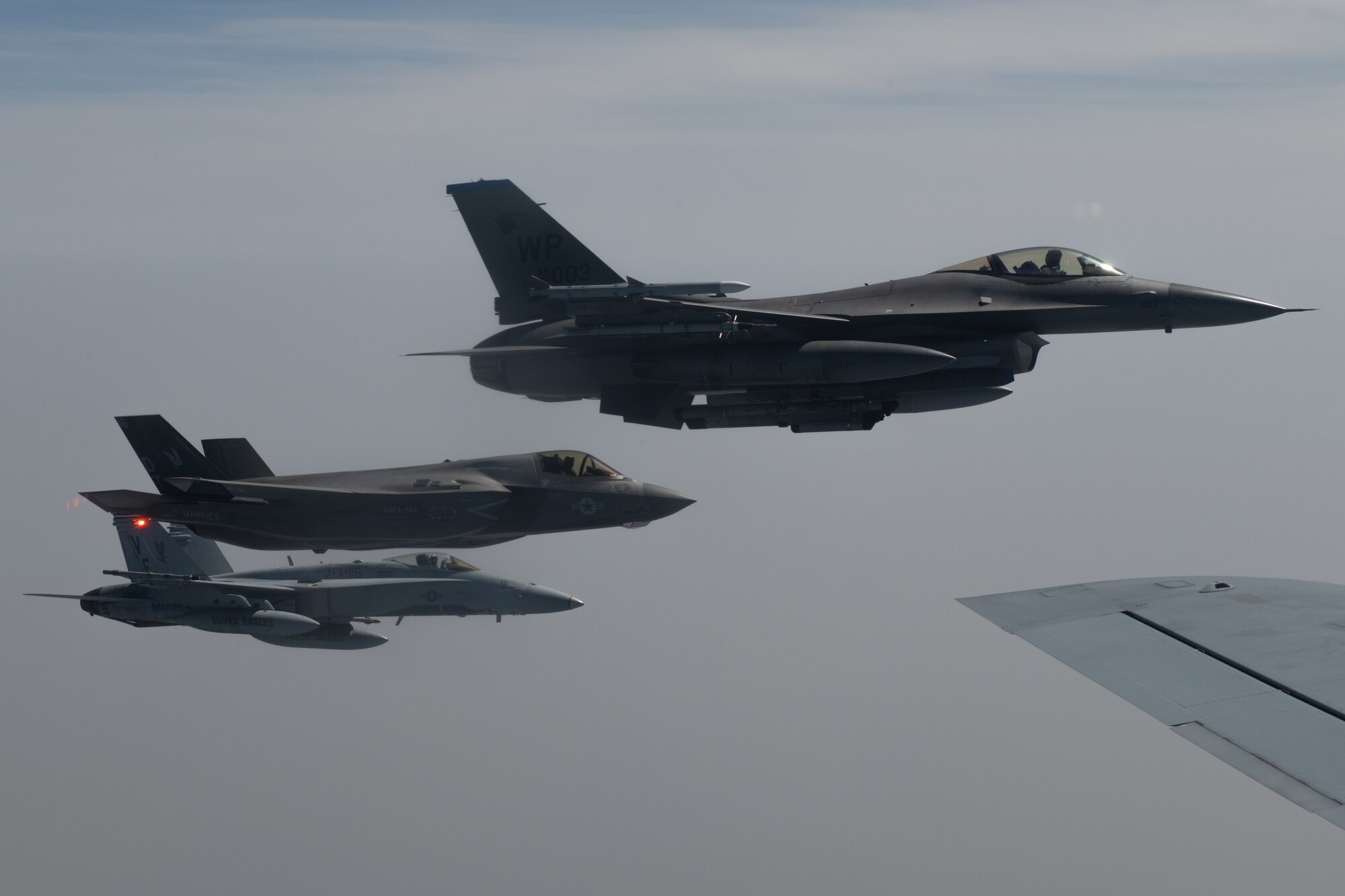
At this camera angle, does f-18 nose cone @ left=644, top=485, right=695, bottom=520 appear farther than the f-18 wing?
No

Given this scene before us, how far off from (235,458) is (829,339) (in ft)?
59.9

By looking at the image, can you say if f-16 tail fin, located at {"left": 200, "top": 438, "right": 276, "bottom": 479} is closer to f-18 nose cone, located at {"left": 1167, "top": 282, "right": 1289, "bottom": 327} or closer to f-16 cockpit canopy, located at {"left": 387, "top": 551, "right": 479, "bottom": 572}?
f-16 cockpit canopy, located at {"left": 387, "top": 551, "right": 479, "bottom": 572}

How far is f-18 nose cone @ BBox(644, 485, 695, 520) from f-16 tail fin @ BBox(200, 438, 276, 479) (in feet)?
37.7

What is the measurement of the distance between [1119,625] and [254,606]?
30.4 metres

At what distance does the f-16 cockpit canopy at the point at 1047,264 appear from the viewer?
103ft

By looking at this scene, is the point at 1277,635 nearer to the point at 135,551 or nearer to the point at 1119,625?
the point at 1119,625

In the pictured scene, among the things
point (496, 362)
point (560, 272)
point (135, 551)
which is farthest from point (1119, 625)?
point (135, 551)

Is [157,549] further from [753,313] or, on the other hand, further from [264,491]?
[753,313]

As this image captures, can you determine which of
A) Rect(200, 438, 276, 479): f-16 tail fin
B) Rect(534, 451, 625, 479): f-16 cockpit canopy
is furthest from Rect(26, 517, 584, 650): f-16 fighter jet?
Rect(534, 451, 625, 479): f-16 cockpit canopy

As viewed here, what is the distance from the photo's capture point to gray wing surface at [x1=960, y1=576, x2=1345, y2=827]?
12648 millimetres

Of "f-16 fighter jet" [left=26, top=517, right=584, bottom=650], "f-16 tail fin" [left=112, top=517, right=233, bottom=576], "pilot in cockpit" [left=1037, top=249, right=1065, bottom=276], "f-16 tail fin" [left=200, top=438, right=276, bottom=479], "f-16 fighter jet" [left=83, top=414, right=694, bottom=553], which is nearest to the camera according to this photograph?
"pilot in cockpit" [left=1037, top=249, right=1065, bottom=276]

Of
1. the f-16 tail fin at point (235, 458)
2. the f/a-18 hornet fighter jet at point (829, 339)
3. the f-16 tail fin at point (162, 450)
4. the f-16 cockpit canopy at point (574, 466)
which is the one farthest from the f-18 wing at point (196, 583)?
the f/a-18 hornet fighter jet at point (829, 339)

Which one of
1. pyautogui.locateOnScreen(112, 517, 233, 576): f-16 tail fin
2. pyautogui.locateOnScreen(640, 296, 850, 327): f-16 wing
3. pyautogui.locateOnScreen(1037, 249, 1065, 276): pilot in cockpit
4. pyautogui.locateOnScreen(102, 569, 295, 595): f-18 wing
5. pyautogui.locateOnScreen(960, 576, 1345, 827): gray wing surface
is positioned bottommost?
pyautogui.locateOnScreen(112, 517, 233, 576): f-16 tail fin

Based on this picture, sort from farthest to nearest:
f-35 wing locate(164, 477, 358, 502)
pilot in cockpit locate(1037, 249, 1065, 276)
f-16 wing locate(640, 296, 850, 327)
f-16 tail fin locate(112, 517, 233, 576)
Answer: f-16 tail fin locate(112, 517, 233, 576) → f-35 wing locate(164, 477, 358, 502) → f-16 wing locate(640, 296, 850, 327) → pilot in cockpit locate(1037, 249, 1065, 276)
